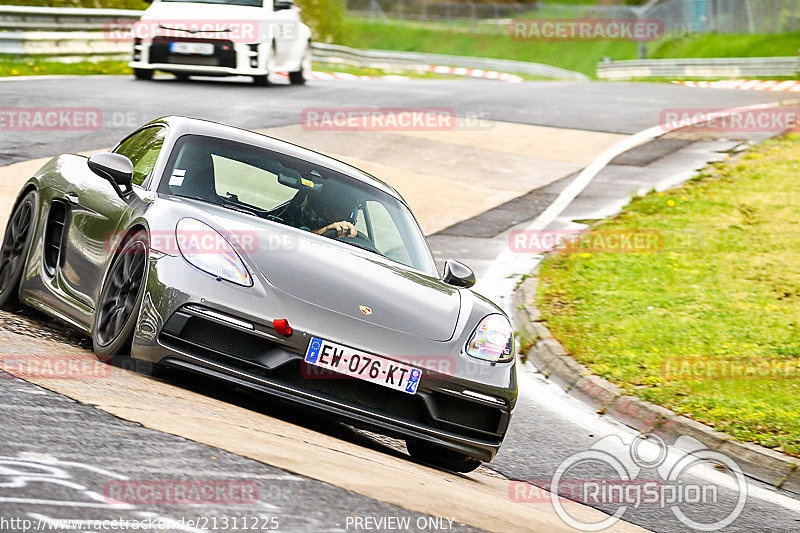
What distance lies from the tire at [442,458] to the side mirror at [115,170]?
2054mm

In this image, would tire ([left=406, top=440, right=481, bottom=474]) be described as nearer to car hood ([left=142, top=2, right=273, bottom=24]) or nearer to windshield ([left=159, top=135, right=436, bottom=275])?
windshield ([left=159, top=135, right=436, bottom=275])

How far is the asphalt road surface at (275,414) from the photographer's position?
378cm

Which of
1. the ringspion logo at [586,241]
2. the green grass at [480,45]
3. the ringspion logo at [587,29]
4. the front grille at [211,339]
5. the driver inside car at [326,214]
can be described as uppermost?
the driver inside car at [326,214]

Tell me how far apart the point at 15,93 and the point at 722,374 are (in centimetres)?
1174

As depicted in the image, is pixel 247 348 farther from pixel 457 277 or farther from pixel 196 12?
pixel 196 12

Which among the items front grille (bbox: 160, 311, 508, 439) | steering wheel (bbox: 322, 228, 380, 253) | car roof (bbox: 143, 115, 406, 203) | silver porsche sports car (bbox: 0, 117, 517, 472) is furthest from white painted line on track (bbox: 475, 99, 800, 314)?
front grille (bbox: 160, 311, 508, 439)

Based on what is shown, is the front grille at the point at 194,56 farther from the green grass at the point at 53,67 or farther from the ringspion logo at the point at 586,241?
the ringspion logo at the point at 586,241

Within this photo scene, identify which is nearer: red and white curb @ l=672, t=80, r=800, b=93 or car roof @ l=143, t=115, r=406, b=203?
car roof @ l=143, t=115, r=406, b=203

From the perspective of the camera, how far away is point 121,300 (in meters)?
5.62

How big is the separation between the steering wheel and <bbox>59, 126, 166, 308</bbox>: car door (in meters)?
1.05

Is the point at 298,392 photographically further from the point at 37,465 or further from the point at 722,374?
the point at 722,374

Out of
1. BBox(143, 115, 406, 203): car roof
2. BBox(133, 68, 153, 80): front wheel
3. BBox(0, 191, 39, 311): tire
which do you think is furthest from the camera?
BBox(133, 68, 153, 80): front wheel

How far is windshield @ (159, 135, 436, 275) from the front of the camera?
6332 millimetres

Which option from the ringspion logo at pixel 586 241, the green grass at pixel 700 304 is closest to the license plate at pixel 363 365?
the green grass at pixel 700 304
